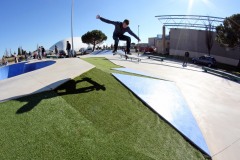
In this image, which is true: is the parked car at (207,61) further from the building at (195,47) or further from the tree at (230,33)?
the building at (195,47)

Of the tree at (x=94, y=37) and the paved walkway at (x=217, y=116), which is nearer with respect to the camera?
the paved walkway at (x=217, y=116)

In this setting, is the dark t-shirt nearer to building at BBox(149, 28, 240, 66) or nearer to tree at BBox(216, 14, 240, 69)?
tree at BBox(216, 14, 240, 69)

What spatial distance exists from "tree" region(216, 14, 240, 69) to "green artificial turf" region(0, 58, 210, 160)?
33.9m

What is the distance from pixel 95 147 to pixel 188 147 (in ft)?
8.46

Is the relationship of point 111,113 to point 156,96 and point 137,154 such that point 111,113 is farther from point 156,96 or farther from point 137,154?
point 156,96

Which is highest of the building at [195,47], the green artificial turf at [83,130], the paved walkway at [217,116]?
the building at [195,47]

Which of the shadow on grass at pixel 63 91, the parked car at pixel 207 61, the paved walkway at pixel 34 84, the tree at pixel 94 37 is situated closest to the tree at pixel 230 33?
Result: the parked car at pixel 207 61

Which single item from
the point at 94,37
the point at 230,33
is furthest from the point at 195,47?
the point at 94,37

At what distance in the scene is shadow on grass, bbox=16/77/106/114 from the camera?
6002 millimetres

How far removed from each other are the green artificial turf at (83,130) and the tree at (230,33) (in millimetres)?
33855

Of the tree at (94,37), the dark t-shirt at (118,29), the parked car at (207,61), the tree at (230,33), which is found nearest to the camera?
the dark t-shirt at (118,29)

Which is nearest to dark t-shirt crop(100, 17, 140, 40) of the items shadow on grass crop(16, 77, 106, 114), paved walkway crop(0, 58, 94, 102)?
paved walkway crop(0, 58, 94, 102)

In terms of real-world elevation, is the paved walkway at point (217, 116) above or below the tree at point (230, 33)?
below

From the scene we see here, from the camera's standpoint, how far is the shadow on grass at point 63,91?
6.00m
